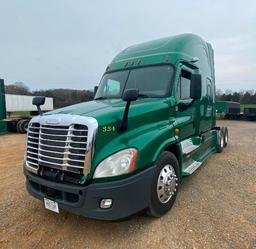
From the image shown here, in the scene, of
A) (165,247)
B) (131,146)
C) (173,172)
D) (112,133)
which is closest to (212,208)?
(173,172)

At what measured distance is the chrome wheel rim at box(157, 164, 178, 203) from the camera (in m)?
3.52

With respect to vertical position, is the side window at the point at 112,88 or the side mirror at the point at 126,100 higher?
the side window at the point at 112,88

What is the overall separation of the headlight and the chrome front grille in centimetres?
16

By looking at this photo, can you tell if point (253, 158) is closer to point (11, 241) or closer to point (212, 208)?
point (212, 208)

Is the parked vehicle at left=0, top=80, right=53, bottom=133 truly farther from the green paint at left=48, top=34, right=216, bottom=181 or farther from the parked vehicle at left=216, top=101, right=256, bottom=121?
the parked vehicle at left=216, top=101, right=256, bottom=121

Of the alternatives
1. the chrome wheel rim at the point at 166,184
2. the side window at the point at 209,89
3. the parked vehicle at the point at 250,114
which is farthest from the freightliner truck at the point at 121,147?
the parked vehicle at the point at 250,114

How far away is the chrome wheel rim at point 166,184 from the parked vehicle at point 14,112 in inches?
493

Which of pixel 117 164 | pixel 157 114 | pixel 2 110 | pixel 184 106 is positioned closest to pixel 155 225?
pixel 117 164

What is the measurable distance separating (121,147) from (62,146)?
0.72 meters

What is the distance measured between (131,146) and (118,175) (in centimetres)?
39

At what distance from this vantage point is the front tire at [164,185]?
11.1 ft

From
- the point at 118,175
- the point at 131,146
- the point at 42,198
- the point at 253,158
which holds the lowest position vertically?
the point at 253,158

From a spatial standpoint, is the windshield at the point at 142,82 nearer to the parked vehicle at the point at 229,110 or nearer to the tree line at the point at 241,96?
the parked vehicle at the point at 229,110

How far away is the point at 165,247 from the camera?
2.95m
